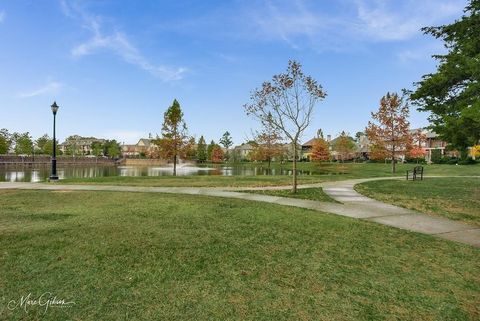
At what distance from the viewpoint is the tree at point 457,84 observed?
1181 centimetres

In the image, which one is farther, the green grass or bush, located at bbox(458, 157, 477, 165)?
bush, located at bbox(458, 157, 477, 165)

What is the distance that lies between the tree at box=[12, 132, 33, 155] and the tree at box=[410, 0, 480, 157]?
10357cm

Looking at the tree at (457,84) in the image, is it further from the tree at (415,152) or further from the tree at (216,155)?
the tree at (216,155)

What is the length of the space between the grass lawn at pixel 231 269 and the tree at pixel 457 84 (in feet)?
25.3

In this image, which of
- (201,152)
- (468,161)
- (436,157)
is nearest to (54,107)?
(468,161)

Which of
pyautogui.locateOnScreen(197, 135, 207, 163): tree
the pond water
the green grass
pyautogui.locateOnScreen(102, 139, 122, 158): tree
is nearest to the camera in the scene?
the green grass

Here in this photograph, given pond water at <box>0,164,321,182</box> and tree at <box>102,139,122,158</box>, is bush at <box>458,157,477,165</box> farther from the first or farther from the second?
tree at <box>102,139,122,158</box>

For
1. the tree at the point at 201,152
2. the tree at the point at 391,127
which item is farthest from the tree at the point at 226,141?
the tree at the point at 391,127

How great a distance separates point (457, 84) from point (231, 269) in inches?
553

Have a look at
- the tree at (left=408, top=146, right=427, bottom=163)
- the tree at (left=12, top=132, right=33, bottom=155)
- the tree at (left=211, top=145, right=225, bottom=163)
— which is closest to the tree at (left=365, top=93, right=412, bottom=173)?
the tree at (left=408, top=146, right=427, bottom=163)

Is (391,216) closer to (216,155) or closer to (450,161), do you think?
(450,161)

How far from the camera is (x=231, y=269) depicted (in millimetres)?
4477

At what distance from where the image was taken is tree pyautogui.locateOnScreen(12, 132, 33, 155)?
91125mm

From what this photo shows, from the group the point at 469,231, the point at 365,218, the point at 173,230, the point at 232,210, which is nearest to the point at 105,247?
the point at 173,230
